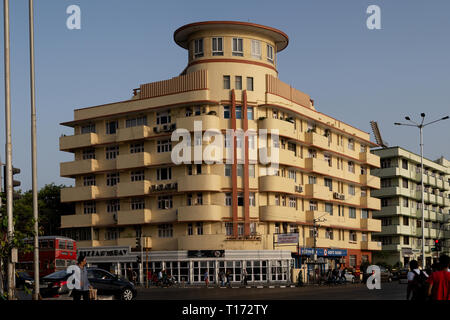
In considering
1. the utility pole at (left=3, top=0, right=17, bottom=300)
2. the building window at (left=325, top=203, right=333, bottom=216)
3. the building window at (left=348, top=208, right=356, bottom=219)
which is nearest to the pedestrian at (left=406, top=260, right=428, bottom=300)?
the utility pole at (left=3, top=0, right=17, bottom=300)

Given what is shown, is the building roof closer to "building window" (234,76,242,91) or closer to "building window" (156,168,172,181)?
"building window" (234,76,242,91)

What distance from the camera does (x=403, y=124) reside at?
6372 centimetres

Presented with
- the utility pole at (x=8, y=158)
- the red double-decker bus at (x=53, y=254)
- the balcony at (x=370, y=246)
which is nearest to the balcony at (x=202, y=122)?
the red double-decker bus at (x=53, y=254)

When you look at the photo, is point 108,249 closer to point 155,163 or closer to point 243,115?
point 155,163

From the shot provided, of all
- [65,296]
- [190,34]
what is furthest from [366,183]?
[65,296]

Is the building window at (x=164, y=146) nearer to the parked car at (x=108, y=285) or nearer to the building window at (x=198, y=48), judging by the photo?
the building window at (x=198, y=48)

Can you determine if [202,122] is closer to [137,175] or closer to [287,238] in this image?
[137,175]

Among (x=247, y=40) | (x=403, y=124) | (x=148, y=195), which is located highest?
(x=247, y=40)

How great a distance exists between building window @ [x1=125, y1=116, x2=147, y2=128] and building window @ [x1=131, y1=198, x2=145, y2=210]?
6995mm

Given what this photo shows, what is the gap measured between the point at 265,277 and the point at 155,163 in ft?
46.4

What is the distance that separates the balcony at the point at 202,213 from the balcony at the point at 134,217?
12.9ft

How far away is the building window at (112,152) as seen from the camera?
218 feet

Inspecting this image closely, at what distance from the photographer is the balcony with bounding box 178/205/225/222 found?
59.1 m
